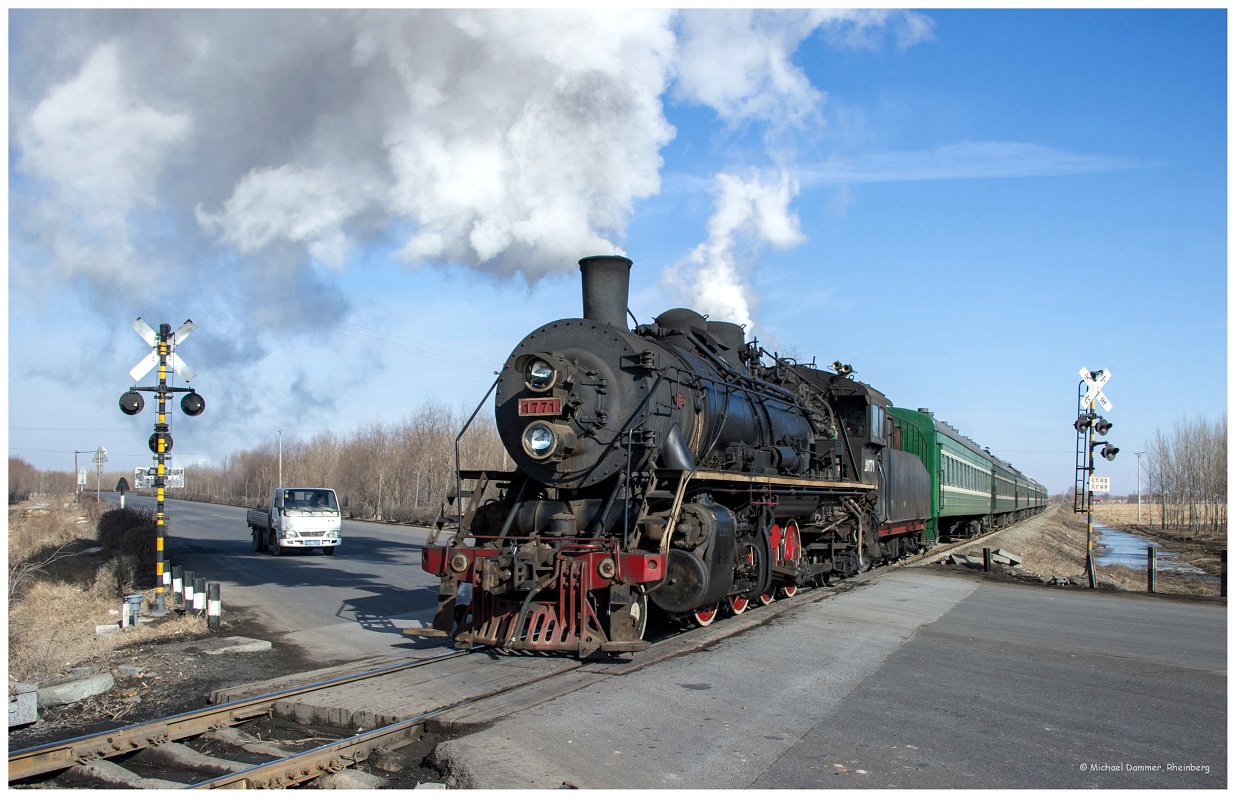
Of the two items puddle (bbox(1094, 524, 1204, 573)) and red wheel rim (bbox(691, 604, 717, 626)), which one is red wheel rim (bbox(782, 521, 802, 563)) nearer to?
red wheel rim (bbox(691, 604, 717, 626))

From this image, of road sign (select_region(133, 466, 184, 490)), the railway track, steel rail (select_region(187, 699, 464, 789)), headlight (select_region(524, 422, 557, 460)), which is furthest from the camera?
road sign (select_region(133, 466, 184, 490))

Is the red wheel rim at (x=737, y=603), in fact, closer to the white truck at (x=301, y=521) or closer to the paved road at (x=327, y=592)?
the paved road at (x=327, y=592)

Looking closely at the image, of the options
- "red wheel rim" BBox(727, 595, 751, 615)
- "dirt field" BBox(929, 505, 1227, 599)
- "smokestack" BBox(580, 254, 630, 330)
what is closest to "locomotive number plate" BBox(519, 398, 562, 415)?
"smokestack" BBox(580, 254, 630, 330)

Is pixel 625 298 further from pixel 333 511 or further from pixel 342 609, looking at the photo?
pixel 333 511

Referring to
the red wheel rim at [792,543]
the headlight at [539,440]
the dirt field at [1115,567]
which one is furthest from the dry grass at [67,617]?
the dirt field at [1115,567]

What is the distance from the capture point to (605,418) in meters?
8.80

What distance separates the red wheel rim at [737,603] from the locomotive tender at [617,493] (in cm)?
3

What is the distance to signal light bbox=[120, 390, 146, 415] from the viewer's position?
1156 centimetres

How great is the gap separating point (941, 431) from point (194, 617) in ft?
60.9

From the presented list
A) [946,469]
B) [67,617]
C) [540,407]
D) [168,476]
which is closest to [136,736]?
[540,407]

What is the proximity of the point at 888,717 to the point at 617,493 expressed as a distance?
10.9ft

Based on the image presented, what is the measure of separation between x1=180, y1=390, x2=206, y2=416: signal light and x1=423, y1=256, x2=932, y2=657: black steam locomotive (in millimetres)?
4661

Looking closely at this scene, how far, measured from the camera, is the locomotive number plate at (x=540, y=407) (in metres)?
8.61

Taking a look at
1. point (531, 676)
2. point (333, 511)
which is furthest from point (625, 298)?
point (333, 511)
